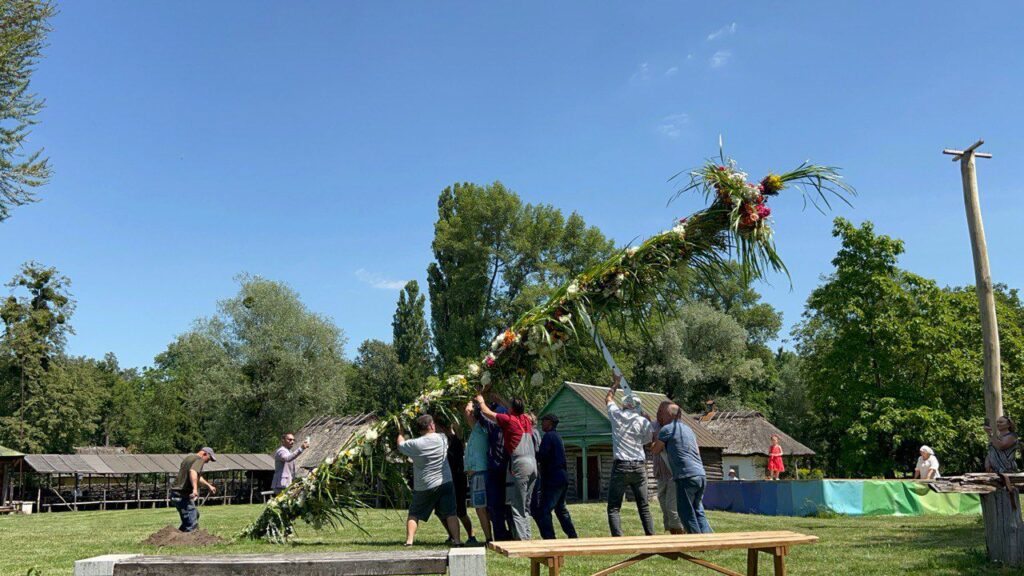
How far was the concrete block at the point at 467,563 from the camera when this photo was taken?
4445 millimetres

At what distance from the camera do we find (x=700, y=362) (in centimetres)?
4944

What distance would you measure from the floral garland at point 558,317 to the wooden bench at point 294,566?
4.93 meters

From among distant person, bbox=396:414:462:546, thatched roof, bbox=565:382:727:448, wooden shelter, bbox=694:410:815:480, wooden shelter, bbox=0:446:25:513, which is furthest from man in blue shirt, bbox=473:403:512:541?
wooden shelter, bbox=0:446:25:513

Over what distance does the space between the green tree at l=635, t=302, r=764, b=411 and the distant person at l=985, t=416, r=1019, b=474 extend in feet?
123

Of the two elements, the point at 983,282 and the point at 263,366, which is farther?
the point at 263,366

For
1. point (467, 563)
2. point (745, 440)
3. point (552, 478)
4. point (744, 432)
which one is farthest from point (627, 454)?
point (744, 432)

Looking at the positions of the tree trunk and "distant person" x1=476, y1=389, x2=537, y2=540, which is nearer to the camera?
the tree trunk

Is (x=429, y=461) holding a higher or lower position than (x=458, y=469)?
higher

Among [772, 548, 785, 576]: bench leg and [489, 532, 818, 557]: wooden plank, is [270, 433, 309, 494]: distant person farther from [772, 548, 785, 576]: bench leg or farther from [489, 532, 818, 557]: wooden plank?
[772, 548, 785, 576]: bench leg

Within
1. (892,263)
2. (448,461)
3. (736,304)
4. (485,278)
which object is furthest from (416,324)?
(448,461)

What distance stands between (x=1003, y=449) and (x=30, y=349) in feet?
174

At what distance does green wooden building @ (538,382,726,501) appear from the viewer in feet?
105

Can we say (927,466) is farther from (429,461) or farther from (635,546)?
(635,546)

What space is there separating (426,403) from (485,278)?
3728 centimetres
